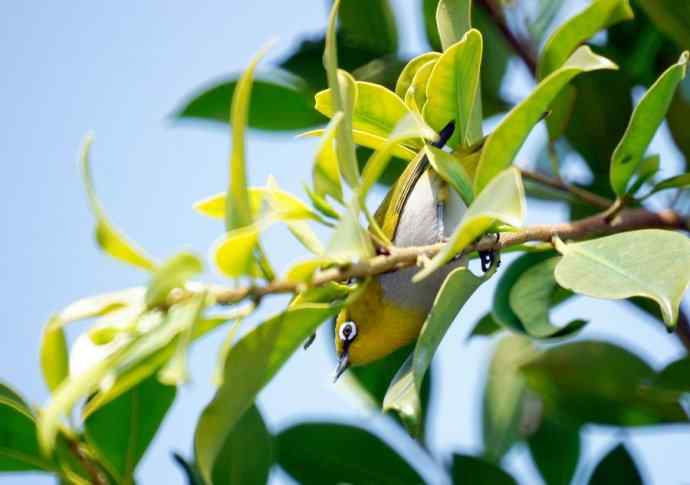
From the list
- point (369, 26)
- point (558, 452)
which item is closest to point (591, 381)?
point (558, 452)

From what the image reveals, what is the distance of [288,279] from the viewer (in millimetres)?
1251

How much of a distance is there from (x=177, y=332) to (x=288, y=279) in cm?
16

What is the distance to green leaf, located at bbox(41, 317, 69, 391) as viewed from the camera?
4.12 feet

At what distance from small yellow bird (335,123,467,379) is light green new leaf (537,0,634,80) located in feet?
0.94

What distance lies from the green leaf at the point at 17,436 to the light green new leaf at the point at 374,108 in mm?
677

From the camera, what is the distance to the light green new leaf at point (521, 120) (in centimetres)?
140

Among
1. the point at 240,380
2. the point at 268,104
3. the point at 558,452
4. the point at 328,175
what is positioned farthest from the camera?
the point at 268,104

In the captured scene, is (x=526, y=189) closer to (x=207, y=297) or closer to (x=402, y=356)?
(x=402, y=356)

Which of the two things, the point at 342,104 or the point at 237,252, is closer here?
the point at 237,252

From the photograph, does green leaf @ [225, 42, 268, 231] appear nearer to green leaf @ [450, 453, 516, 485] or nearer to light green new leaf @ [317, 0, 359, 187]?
light green new leaf @ [317, 0, 359, 187]

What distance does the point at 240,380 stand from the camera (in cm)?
124

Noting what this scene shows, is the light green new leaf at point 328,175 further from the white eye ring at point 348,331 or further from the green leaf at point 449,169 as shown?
the white eye ring at point 348,331

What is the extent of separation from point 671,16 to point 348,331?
3.39ft

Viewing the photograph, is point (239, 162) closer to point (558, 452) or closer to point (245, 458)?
point (245, 458)
